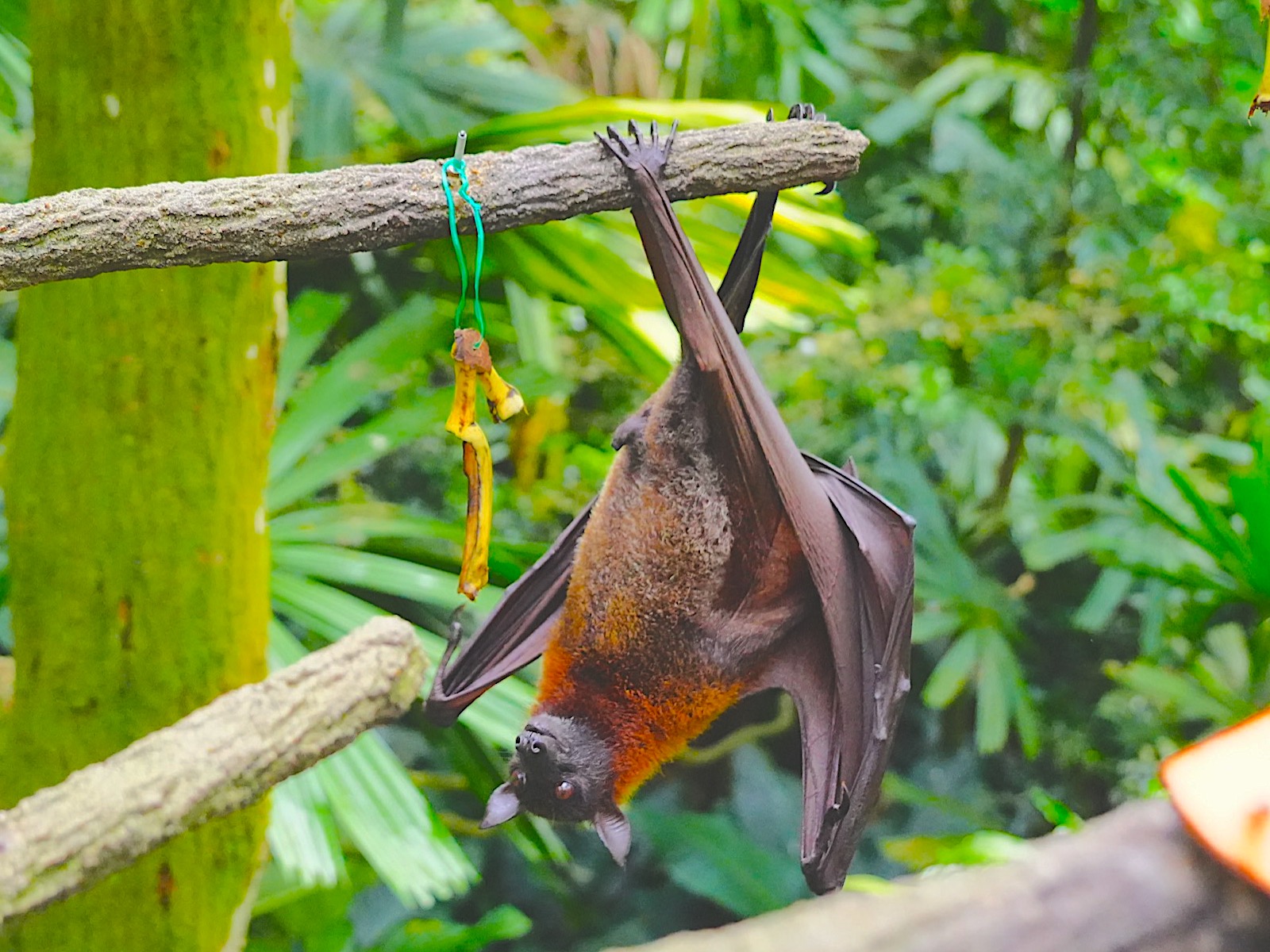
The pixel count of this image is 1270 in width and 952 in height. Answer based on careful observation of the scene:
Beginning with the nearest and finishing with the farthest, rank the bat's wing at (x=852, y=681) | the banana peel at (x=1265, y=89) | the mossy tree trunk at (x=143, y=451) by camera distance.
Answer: the banana peel at (x=1265, y=89) < the bat's wing at (x=852, y=681) < the mossy tree trunk at (x=143, y=451)

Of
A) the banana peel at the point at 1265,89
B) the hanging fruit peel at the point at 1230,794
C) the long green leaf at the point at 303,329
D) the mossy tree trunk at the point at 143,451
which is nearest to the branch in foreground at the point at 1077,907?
the hanging fruit peel at the point at 1230,794

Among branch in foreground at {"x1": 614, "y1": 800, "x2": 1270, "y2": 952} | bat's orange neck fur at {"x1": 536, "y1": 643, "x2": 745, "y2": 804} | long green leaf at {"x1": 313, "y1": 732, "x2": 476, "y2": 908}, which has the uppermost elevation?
branch in foreground at {"x1": 614, "y1": 800, "x2": 1270, "y2": 952}

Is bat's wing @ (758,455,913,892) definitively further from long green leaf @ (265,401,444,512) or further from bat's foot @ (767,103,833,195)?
long green leaf @ (265,401,444,512)

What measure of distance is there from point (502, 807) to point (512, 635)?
169mm

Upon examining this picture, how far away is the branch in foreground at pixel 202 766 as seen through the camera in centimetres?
77

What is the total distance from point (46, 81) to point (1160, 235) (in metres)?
2.29

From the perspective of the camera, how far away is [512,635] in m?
1.01

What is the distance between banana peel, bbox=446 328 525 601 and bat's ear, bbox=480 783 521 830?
214 mm

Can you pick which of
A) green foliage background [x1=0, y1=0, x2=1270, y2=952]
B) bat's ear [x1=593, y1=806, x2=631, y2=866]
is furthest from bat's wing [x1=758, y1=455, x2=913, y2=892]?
green foliage background [x1=0, y1=0, x2=1270, y2=952]

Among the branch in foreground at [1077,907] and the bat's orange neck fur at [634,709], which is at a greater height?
the branch in foreground at [1077,907]

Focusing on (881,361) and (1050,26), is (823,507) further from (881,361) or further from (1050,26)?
(1050,26)

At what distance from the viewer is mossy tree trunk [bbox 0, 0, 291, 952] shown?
1.24 m

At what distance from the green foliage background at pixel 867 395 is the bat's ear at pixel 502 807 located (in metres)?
0.54

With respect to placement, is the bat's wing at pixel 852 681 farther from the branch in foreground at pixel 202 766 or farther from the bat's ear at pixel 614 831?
the branch in foreground at pixel 202 766
